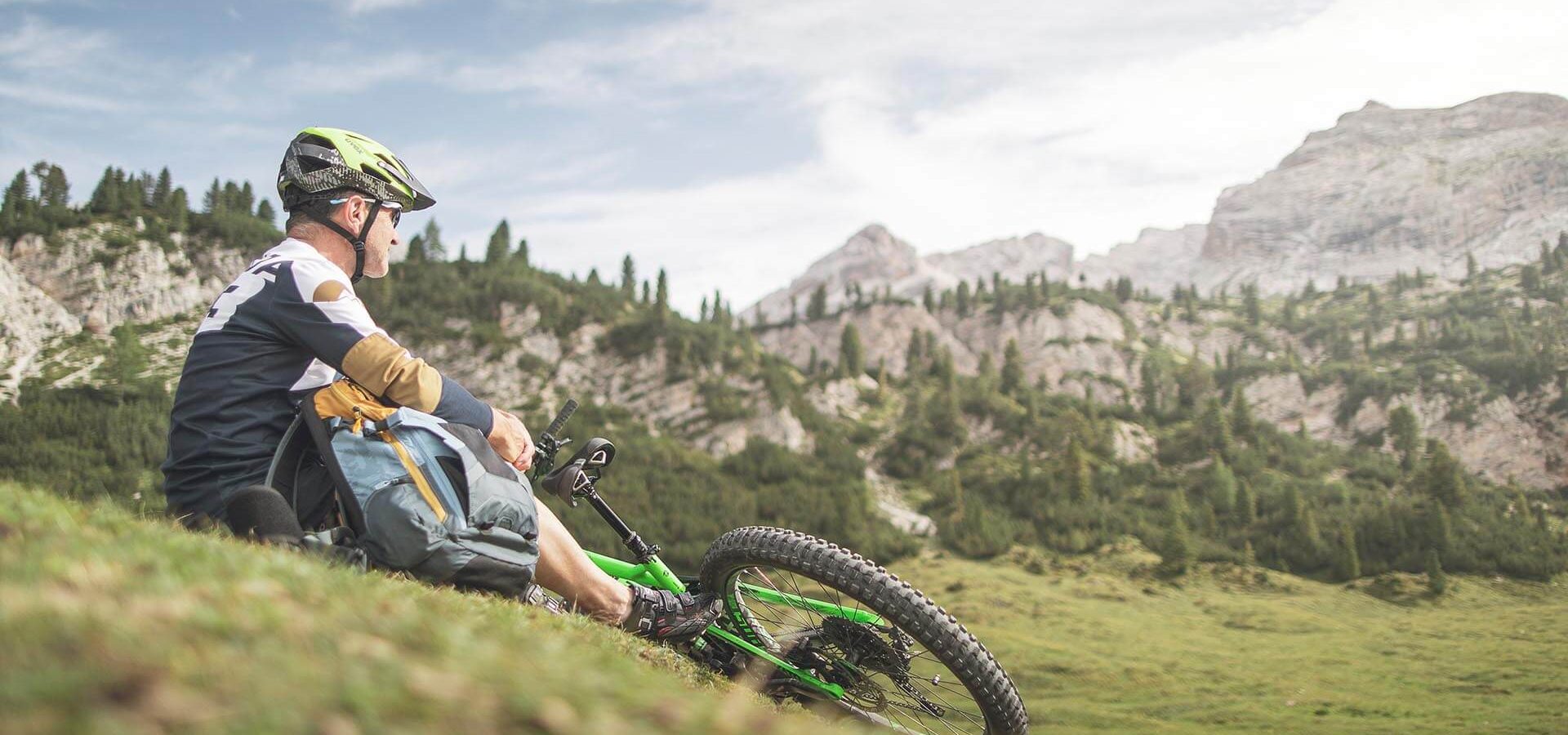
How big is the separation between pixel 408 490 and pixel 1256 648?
37.4 meters

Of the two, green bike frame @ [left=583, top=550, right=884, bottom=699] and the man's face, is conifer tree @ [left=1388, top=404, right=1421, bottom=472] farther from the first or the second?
the man's face

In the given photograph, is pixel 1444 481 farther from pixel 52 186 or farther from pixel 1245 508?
pixel 52 186

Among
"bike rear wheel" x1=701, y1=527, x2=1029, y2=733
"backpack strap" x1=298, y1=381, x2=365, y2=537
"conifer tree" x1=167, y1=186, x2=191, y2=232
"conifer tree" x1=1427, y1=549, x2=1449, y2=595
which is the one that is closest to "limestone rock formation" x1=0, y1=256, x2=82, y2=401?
"conifer tree" x1=167, y1=186, x2=191, y2=232

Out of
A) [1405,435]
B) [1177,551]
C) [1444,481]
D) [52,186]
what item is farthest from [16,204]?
[1405,435]

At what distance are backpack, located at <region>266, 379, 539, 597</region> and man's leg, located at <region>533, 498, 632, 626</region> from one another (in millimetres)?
452

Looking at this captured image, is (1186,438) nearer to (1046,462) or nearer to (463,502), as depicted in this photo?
(1046,462)

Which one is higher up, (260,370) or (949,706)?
(260,370)

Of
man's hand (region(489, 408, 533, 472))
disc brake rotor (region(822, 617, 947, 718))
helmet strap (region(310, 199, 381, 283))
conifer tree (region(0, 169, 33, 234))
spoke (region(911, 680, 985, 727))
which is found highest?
conifer tree (region(0, 169, 33, 234))

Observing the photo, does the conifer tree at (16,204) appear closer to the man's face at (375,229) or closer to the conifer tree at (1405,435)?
the man's face at (375,229)

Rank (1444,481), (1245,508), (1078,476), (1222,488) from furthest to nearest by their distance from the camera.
Answer: (1078,476) < (1222,488) < (1444,481) < (1245,508)

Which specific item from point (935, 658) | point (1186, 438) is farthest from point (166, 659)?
point (1186, 438)

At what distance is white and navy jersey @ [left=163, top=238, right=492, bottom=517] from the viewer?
4.90m

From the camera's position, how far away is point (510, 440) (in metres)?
5.44

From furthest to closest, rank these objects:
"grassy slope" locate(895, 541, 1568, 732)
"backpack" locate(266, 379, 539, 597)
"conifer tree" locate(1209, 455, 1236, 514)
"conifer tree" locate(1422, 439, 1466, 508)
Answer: "conifer tree" locate(1209, 455, 1236, 514), "conifer tree" locate(1422, 439, 1466, 508), "grassy slope" locate(895, 541, 1568, 732), "backpack" locate(266, 379, 539, 597)
